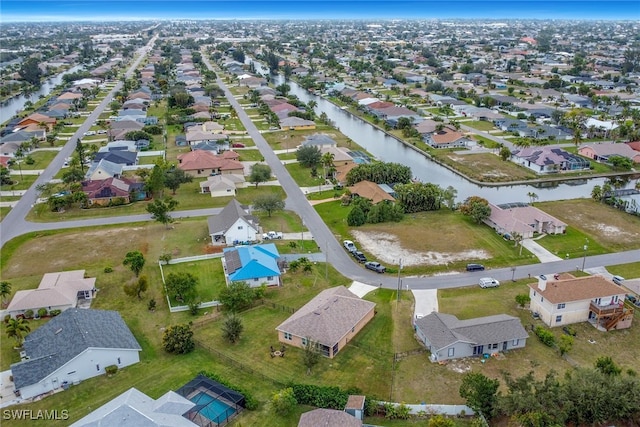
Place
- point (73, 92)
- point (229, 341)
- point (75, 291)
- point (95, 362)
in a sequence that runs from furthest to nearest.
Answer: point (73, 92)
point (75, 291)
point (229, 341)
point (95, 362)

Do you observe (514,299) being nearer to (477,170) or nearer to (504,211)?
(504,211)

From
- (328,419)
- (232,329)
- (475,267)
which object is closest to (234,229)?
(232,329)

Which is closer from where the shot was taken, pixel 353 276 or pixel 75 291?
pixel 75 291

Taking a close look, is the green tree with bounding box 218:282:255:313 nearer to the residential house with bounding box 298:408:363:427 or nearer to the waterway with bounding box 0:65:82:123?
the residential house with bounding box 298:408:363:427

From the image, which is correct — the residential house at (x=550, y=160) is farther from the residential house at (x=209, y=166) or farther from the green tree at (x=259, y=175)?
the residential house at (x=209, y=166)

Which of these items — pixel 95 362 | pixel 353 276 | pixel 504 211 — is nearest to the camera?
pixel 95 362

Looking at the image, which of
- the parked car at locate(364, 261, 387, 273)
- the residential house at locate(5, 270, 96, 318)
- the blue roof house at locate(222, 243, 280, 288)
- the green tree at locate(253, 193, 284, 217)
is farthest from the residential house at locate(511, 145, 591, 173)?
the residential house at locate(5, 270, 96, 318)

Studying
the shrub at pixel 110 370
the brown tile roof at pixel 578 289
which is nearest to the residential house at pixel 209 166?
the shrub at pixel 110 370

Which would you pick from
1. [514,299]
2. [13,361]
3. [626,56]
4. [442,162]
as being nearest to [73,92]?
[442,162]
